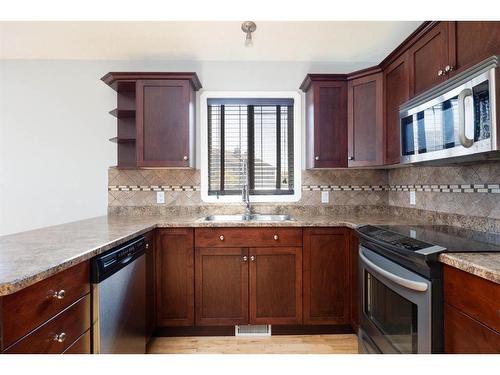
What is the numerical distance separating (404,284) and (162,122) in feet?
7.00

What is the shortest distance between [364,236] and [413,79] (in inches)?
42.5

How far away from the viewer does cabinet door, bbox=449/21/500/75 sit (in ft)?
3.81

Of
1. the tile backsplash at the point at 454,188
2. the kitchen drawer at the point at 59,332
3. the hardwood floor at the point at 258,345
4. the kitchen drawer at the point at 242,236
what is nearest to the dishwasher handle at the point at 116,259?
the kitchen drawer at the point at 59,332

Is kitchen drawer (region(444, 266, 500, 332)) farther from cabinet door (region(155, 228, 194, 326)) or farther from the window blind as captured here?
the window blind

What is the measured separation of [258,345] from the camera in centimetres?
208

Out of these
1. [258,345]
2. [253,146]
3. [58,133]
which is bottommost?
[258,345]

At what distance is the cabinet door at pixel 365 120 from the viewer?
2.23 metres

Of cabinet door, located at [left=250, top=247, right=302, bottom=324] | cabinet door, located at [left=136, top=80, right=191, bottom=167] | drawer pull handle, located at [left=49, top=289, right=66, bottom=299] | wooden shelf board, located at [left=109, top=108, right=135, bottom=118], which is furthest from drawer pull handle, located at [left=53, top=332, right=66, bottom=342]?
wooden shelf board, located at [left=109, top=108, right=135, bottom=118]

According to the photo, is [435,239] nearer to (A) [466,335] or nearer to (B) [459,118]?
(A) [466,335]

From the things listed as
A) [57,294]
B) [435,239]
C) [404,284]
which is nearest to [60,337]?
[57,294]

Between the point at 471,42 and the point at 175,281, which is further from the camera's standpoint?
the point at 175,281

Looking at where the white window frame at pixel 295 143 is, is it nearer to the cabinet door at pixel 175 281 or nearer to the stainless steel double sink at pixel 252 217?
the stainless steel double sink at pixel 252 217

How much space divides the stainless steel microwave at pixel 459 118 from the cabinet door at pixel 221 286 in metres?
1.42

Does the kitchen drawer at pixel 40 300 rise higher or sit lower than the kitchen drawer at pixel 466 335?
higher
